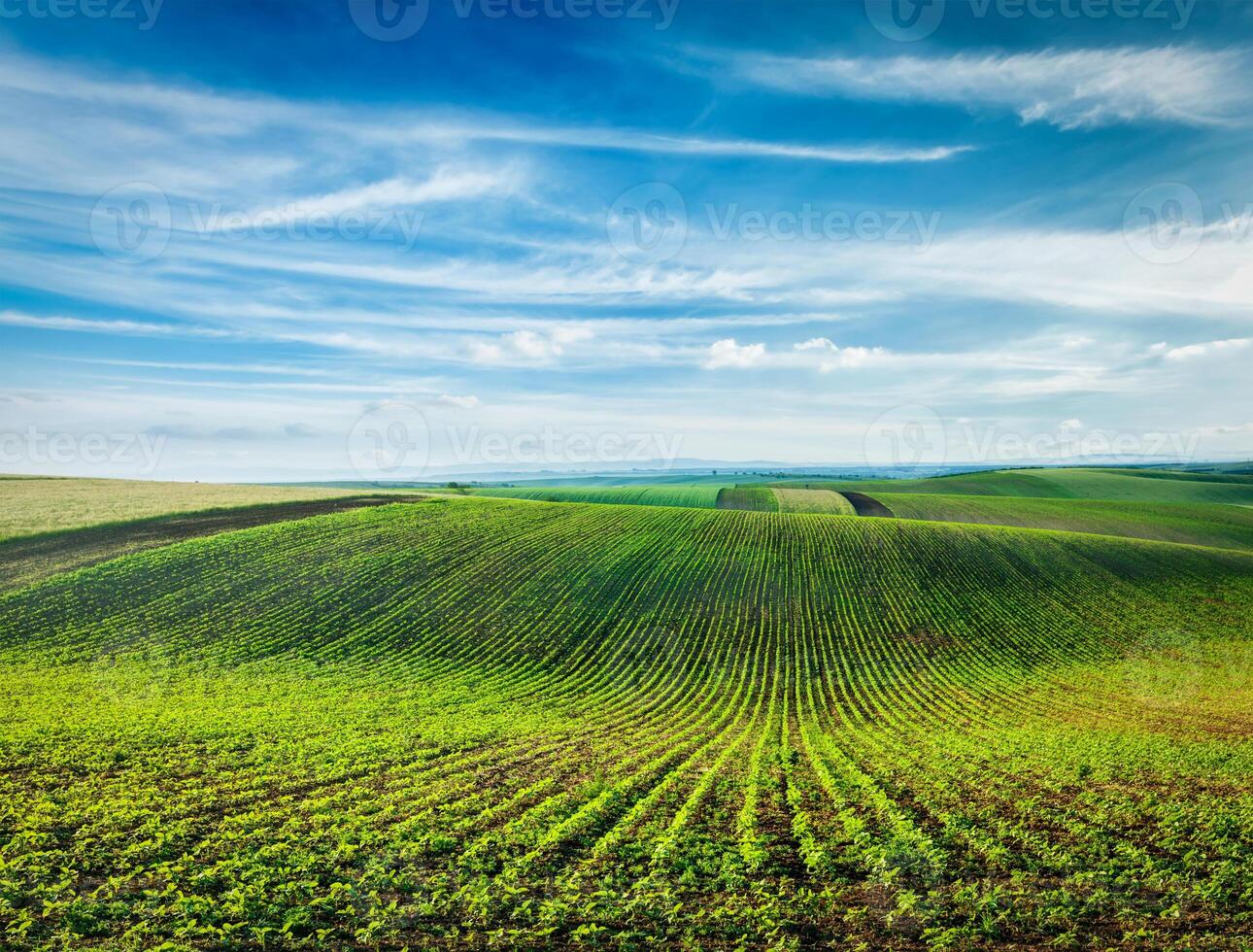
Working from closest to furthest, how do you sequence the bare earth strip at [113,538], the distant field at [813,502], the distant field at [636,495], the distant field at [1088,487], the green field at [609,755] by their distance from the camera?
the green field at [609,755], the bare earth strip at [113,538], the distant field at [813,502], the distant field at [636,495], the distant field at [1088,487]

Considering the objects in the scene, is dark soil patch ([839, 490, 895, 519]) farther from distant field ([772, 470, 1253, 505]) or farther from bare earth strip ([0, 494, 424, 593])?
bare earth strip ([0, 494, 424, 593])

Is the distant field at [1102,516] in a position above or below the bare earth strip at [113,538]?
below

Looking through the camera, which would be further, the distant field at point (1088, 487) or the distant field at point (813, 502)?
the distant field at point (1088, 487)

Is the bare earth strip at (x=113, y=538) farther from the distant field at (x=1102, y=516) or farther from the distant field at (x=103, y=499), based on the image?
the distant field at (x=1102, y=516)

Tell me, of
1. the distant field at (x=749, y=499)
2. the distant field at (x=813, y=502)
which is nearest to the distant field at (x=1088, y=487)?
the distant field at (x=813, y=502)

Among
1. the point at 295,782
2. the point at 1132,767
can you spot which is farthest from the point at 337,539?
the point at 1132,767

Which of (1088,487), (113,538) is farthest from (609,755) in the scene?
(1088,487)

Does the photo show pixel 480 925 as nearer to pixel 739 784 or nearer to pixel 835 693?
pixel 739 784
